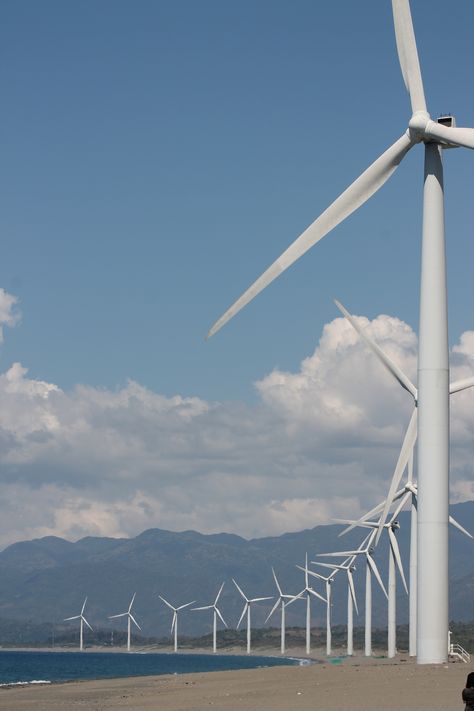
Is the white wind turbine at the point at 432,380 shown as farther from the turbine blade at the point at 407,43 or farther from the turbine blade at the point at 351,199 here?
the turbine blade at the point at 407,43

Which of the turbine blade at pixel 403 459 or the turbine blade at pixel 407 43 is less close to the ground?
the turbine blade at pixel 407 43

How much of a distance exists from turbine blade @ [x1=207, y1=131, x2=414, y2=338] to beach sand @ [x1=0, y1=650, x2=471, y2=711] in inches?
504

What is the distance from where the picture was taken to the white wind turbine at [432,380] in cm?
3334

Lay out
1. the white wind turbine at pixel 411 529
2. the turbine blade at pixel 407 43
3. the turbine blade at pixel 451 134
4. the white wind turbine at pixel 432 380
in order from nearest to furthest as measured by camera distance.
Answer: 1. the white wind turbine at pixel 432 380
2. the turbine blade at pixel 451 134
3. the turbine blade at pixel 407 43
4. the white wind turbine at pixel 411 529

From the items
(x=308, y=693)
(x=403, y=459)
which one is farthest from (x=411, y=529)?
(x=308, y=693)

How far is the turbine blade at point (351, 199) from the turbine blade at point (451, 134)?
109 centimetres

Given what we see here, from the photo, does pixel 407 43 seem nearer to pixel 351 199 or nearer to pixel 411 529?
pixel 351 199

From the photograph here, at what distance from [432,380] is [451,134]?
7411 millimetres

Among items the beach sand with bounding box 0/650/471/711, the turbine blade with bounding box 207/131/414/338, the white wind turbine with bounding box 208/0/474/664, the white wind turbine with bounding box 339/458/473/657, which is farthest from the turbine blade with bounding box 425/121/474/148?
the white wind turbine with bounding box 339/458/473/657

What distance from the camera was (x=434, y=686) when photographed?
33188mm

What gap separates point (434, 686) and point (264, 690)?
814 centimetres

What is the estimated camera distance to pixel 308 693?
3603 cm

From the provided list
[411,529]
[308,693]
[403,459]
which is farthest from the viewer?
[411,529]

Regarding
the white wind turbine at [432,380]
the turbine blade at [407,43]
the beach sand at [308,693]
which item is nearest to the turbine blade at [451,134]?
the white wind turbine at [432,380]
